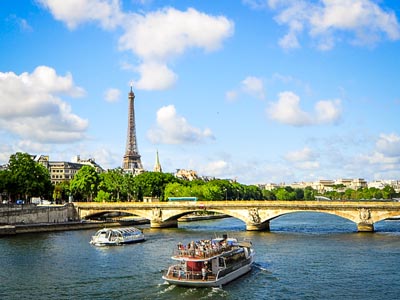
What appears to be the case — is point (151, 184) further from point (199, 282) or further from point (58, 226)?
point (199, 282)

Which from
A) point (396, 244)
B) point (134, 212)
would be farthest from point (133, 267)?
point (134, 212)

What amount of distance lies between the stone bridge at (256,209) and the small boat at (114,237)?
17.5 metres

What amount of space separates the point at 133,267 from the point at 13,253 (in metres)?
15.0

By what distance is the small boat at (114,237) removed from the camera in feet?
208

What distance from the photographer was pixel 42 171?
107062 mm

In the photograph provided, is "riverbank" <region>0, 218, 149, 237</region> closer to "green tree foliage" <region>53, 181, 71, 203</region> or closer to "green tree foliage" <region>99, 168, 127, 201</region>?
"green tree foliage" <region>99, 168, 127, 201</region>

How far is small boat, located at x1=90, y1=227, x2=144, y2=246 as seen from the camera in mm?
63281

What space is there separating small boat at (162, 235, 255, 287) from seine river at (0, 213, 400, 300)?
2.02 feet

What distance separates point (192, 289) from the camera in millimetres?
38125

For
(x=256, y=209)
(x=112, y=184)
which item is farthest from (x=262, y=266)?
(x=112, y=184)

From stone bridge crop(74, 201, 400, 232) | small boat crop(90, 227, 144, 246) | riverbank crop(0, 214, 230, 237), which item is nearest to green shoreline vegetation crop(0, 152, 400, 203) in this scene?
stone bridge crop(74, 201, 400, 232)

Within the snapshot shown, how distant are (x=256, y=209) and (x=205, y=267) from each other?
1572 inches

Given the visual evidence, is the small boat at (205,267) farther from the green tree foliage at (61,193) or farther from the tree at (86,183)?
the green tree foliage at (61,193)

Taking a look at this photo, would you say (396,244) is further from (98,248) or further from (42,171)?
(42,171)
